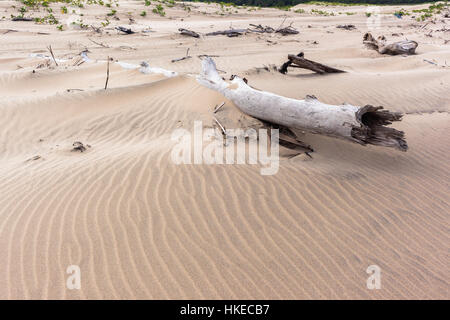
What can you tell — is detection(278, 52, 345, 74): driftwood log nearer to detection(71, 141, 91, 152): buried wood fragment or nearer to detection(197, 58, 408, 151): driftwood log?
detection(197, 58, 408, 151): driftwood log

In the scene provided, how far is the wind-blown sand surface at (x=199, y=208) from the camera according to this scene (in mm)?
2609

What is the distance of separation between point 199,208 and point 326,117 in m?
2.10

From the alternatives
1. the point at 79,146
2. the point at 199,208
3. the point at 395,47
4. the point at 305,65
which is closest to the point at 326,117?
the point at 199,208

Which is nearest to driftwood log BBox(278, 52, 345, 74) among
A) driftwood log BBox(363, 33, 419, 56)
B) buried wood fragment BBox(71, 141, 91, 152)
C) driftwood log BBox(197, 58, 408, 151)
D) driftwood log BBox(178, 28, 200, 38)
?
driftwood log BBox(197, 58, 408, 151)

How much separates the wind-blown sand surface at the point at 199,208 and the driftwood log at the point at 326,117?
1.46 feet

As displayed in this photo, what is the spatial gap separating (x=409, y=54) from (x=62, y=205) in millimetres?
11598

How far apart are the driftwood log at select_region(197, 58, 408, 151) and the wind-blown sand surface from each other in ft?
1.46

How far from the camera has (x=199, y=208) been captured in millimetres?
3256

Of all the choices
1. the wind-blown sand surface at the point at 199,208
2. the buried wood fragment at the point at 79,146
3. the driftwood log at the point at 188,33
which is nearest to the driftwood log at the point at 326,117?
the wind-blown sand surface at the point at 199,208

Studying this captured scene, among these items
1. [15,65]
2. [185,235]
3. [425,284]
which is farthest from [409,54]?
[15,65]

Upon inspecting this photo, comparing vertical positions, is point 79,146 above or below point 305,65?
below

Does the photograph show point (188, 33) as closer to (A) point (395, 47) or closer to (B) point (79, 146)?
(A) point (395, 47)

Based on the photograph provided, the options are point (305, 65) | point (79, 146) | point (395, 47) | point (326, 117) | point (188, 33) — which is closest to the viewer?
point (326, 117)

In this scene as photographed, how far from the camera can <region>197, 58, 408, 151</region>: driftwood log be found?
3.78m
